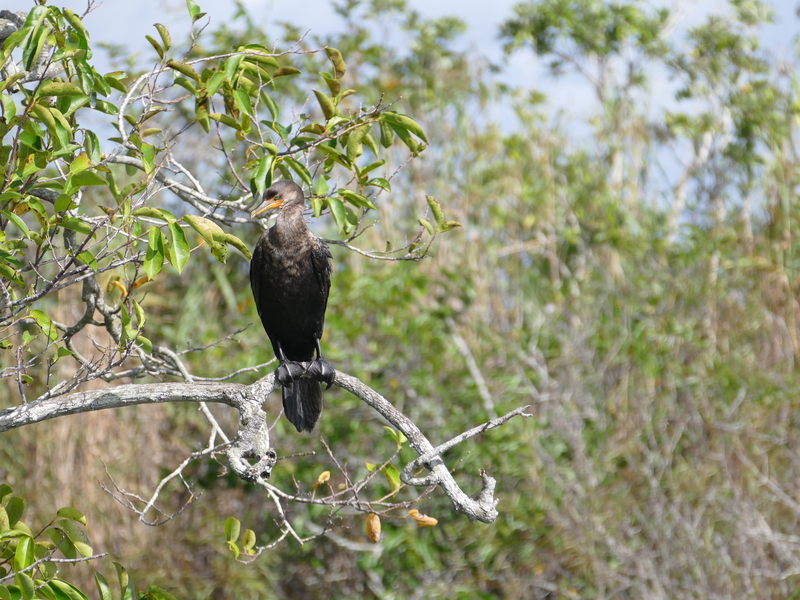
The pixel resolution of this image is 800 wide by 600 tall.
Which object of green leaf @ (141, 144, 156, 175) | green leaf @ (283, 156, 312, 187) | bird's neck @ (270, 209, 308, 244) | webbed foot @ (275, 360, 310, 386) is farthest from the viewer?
bird's neck @ (270, 209, 308, 244)

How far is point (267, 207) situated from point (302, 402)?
2.59 feet

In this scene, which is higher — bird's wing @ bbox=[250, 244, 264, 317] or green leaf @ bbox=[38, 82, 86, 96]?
green leaf @ bbox=[38, 82, 86, 96]

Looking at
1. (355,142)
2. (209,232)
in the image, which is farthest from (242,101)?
(209,232)

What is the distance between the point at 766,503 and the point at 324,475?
4432 mm

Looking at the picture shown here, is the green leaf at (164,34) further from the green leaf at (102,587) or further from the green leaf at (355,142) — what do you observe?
the green leaf at (102,587)

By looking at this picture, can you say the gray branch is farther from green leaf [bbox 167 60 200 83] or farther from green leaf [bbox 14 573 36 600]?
green leaf [bbox 167 60 200 83]

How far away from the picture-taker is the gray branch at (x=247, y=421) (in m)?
2.30

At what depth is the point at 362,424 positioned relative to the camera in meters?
6.27

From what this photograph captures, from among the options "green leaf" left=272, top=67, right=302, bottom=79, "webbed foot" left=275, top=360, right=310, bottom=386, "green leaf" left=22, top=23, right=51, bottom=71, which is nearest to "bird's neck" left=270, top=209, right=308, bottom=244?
"webbed foot" left=275, top=360, right=310, bottom=386

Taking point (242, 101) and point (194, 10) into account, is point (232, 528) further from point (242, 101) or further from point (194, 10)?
point (194, 10)

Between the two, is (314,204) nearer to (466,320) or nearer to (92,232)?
(92,232)

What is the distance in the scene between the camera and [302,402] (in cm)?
340

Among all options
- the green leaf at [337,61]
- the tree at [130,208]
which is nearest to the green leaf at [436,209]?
the tree at [130,208]

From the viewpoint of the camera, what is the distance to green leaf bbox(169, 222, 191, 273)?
2061 mm
